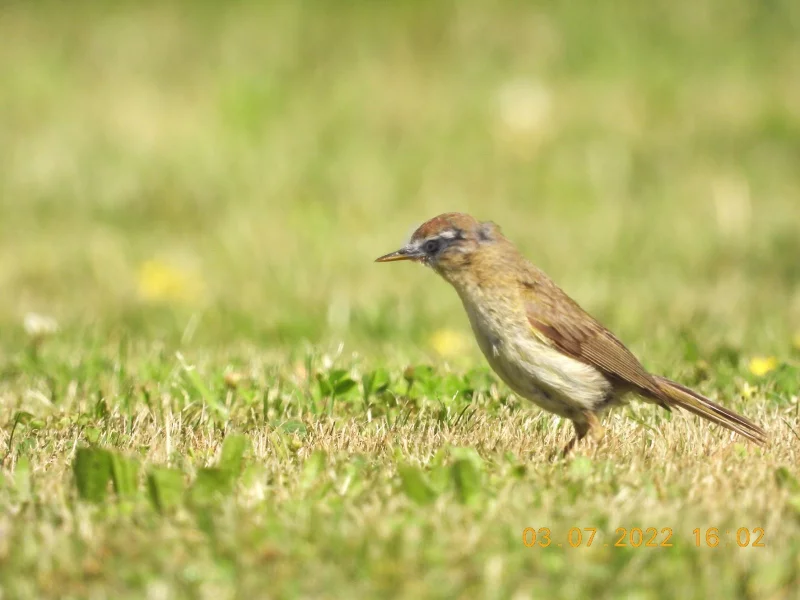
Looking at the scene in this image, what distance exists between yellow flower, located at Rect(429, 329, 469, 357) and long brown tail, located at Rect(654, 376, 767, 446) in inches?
77.3

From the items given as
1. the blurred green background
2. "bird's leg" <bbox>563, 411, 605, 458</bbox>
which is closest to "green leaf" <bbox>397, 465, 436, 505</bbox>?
"bird's leg" <bbox>563, 411, 605, 458</bbox>

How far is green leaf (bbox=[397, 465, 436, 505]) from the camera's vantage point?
344cm

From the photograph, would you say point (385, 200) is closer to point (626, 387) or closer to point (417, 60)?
point (417, 60)

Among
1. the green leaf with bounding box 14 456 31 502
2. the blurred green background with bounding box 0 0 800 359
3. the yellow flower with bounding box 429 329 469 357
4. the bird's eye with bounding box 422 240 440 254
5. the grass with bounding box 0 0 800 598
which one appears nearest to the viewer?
the grass with bounding box 0 0 800 598

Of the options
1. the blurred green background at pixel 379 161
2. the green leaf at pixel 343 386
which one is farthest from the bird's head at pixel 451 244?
the blurred green background at pixel 379 161

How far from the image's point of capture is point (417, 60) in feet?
40.3

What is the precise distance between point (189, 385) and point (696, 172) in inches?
266

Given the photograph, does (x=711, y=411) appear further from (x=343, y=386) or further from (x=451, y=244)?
(x=343, y=386)

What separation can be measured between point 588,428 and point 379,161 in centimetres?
656

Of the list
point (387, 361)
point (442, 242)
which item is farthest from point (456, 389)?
point (387, 361)

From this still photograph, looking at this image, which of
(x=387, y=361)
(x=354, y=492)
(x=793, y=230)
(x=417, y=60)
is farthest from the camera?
(x=417, y=60)

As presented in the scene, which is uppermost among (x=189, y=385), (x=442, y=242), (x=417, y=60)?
(x=417, y=60)

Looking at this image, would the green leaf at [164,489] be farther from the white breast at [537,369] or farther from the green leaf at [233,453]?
the white breast at [537,369]

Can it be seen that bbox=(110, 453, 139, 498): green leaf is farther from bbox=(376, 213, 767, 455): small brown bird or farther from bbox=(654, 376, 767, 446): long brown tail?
bbox=(654, 376, 767, 446): long brown tail
